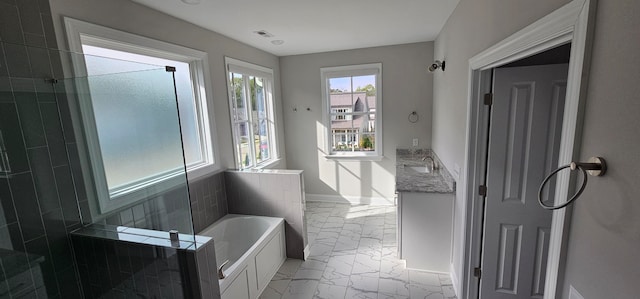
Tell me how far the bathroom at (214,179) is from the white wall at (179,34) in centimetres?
1

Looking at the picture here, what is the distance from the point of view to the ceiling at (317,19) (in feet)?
7.45

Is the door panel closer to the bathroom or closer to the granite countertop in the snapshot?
the bathroom

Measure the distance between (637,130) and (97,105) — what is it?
2563 mm

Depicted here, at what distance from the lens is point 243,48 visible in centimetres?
346

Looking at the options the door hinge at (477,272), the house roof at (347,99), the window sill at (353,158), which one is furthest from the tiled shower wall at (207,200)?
the door hinge at (477,272)

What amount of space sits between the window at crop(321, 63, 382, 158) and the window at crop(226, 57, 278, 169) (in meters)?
0.91

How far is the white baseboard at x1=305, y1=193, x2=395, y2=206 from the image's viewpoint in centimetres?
446

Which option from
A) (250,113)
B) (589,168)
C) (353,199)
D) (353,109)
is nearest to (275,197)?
(250,113)

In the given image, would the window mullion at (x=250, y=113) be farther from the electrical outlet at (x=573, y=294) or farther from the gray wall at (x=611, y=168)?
the electrical outlet at (x=573, y=294)

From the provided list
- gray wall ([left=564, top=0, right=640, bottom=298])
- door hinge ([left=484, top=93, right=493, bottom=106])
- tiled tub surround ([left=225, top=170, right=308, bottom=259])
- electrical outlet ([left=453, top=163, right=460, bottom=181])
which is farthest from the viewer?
tiled tub surround ([left=225, top=170, right=308, bottom=259])

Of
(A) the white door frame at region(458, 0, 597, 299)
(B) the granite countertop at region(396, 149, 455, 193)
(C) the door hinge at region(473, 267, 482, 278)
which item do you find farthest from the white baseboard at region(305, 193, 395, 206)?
(A) the white door frame at region(458, 0, 597, 299)

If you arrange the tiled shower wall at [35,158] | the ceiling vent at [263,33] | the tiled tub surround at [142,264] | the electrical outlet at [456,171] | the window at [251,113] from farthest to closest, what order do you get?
the window at [251,113]
the ceiling vent at [263,33]
the electrical outlet at [456,171]
the tiled tub surround at [142,264]
the tiled shower wall at [35,158]

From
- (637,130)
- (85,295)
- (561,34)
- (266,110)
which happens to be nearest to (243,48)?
(266,110)

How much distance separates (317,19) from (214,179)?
2.00 metres
